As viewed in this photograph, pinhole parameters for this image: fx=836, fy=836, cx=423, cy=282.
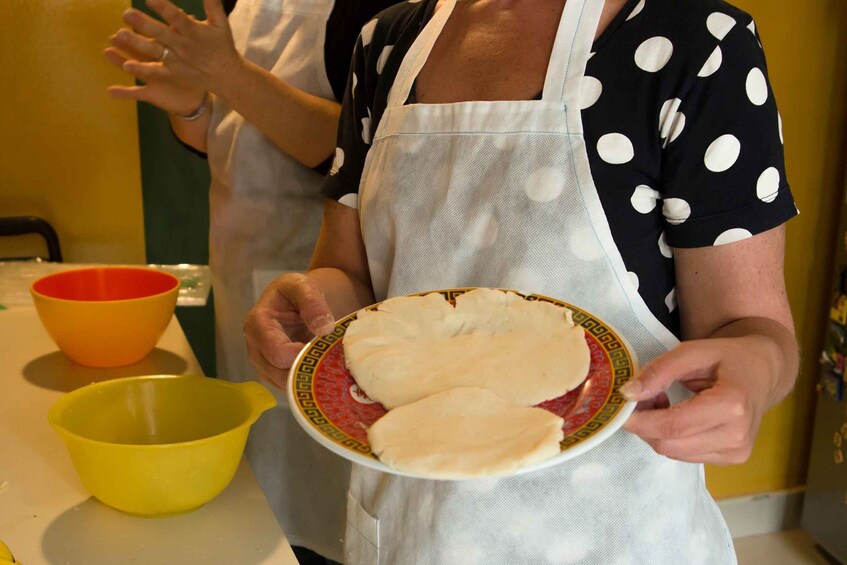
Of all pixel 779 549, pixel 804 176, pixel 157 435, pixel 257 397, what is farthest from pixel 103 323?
pixel 779 549

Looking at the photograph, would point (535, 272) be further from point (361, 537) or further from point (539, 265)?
point (361, 537)

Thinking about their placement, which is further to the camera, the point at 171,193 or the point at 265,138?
the point at 171,193

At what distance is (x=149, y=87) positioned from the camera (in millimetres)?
1501

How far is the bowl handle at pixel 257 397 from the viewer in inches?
35.8

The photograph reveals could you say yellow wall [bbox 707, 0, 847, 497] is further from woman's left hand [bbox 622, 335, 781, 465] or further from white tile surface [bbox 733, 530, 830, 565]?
woman's left hand [bbox 622, 335, 781, 465]

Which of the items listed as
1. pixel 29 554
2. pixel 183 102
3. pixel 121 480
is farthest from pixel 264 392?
pixel 183 102

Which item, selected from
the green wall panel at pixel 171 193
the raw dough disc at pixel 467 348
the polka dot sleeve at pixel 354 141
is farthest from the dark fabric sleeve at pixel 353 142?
the green wall panel at pixel 171 193

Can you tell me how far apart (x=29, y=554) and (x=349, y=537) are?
40cm

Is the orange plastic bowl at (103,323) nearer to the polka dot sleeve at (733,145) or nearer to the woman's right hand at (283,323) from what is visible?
the woman's right hand at (283,323)

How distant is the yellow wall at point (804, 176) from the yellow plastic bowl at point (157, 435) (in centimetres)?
175

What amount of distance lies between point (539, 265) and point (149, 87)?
3.06 ft

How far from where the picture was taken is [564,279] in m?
0.88

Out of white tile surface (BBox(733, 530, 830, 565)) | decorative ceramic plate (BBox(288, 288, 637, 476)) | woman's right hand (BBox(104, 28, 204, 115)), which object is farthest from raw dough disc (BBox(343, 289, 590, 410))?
white tile surface (BBox(733, 530, 830, 565))

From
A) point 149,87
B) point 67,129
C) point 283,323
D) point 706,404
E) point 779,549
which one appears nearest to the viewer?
point 706,404
